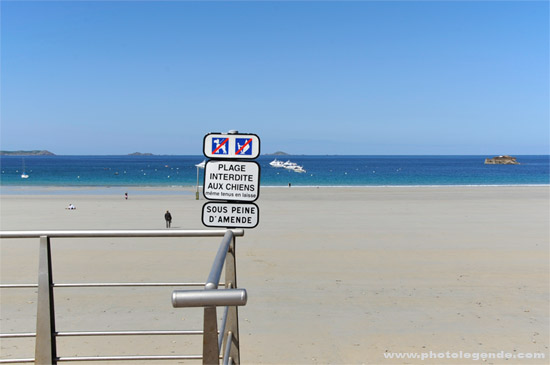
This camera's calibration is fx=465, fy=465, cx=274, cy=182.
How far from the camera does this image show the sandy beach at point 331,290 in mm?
7090

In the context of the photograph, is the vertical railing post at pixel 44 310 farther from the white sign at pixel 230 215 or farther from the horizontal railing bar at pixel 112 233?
the white sign at pixel 230 215

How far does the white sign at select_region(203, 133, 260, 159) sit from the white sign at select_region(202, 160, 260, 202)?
6cm

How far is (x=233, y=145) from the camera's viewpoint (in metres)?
4.09

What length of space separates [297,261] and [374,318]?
514 cm

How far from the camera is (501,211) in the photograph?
87.7ft

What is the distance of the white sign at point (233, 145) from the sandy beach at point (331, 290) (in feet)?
11.8

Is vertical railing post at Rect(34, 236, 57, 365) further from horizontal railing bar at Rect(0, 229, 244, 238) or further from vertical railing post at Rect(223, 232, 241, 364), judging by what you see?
vertical railing post at Rect(223, 232, 241, 364)

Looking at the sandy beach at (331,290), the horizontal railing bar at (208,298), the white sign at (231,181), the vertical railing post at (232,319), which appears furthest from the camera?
the sandy beach at (331,290)

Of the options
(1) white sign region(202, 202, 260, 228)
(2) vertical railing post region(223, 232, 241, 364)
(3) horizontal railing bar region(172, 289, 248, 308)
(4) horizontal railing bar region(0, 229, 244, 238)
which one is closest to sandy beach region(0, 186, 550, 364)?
(1) white sign region(202, 202, 260, 228)

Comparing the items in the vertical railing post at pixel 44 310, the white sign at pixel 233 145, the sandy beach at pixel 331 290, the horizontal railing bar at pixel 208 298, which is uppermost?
the white sign at pixel 233 145

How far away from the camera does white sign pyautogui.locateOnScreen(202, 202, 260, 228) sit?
3.98m

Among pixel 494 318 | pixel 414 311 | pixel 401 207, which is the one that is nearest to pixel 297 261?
pixel 414 311

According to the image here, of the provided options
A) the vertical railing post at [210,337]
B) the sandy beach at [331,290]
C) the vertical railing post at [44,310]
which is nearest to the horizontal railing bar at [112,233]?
the vertical railing post at [44,310]

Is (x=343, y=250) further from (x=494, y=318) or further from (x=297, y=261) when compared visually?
(x=494, y=318)
